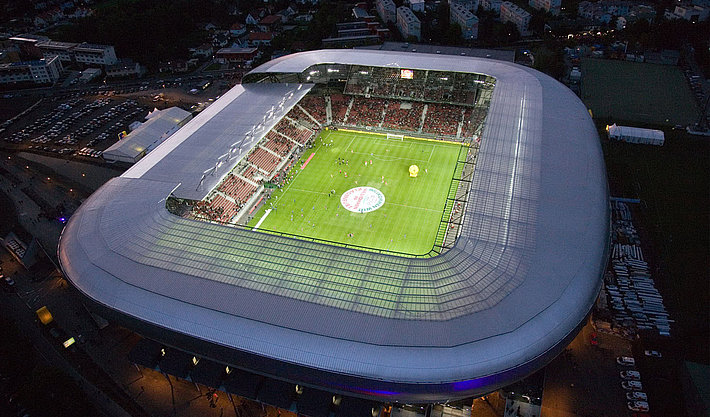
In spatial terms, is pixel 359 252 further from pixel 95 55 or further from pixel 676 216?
pixel 95 55

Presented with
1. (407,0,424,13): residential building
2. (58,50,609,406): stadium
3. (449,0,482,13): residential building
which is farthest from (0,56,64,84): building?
(449,0,482,13): residential building

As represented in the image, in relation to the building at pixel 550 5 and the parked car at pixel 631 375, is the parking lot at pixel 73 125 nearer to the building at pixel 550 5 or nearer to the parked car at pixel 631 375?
the parked car at pixel 631 375

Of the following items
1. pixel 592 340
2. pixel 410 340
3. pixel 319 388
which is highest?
pixel 410 340

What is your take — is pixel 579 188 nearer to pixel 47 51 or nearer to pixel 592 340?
pixel 592 340

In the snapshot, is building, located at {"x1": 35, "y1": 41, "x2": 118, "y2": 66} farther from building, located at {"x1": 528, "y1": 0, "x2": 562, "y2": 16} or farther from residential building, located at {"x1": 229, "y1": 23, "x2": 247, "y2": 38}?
building, located at {"x1": 528, "y1": 0, "x2": 562, "y2": 16}

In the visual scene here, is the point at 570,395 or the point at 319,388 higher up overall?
the point at 319,388

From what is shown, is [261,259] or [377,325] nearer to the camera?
[377,325]

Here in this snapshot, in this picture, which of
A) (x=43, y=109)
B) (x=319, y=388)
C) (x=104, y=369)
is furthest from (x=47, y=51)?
(x=319, y=388)
